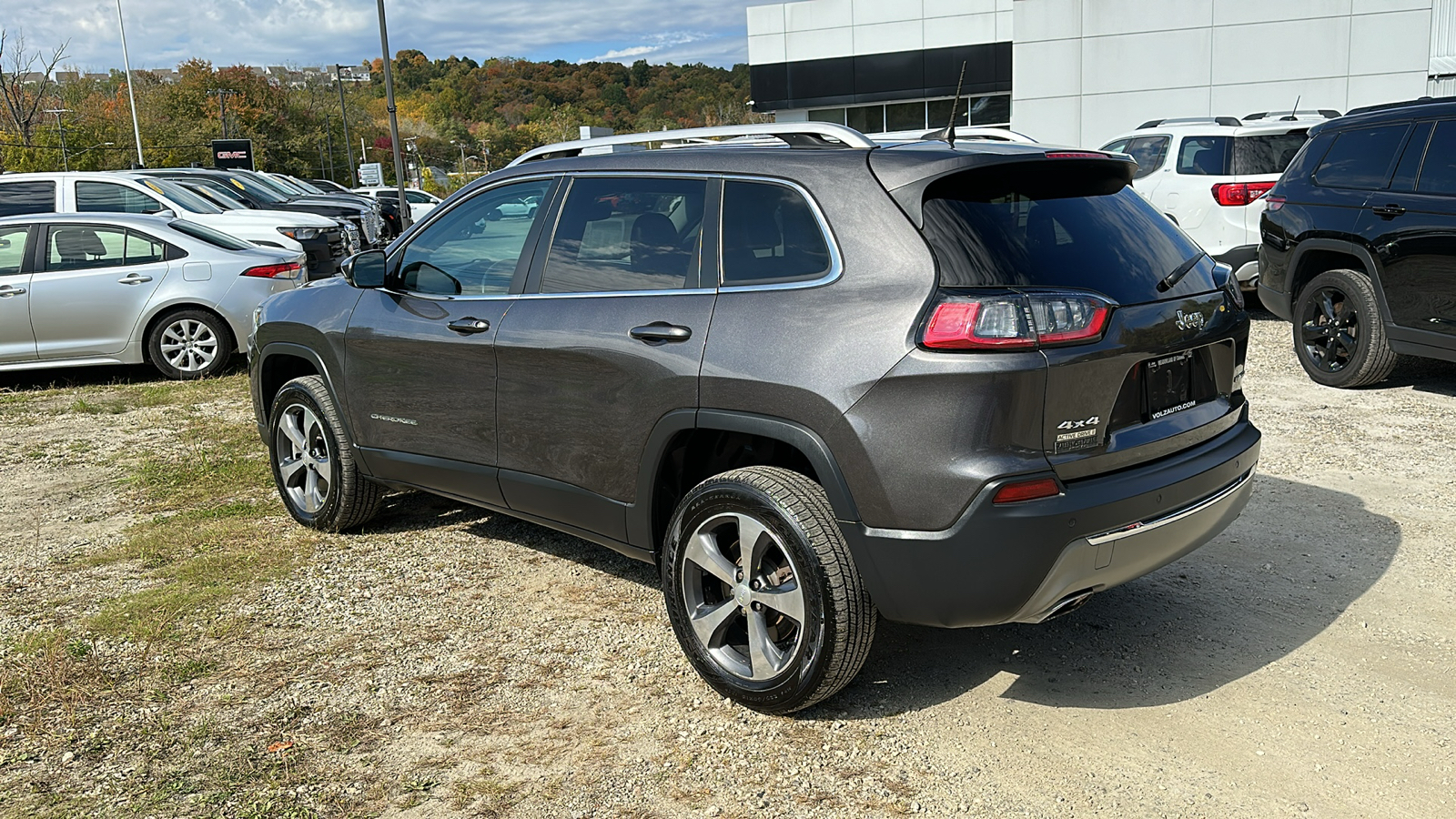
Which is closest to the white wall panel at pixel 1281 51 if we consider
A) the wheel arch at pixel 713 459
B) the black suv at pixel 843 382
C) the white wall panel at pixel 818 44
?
the white wall panel at pixel 818 44

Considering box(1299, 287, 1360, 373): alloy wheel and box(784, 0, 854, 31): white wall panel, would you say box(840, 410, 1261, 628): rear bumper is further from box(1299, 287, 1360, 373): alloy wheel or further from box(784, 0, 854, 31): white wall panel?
box(784, 0, 854, 31): white wall panel

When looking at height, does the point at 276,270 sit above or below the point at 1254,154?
below

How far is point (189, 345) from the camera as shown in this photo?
1037 centimetres

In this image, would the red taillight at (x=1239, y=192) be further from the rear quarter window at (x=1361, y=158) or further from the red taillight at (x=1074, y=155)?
the red taillight at (x=1074, y=155)

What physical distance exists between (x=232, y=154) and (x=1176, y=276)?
34.6 m

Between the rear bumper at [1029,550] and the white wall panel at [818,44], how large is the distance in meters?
34.7

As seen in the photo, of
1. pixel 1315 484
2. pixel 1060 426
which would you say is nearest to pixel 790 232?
pixel 1060 426

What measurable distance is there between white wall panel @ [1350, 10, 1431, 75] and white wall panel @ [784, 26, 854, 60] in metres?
16.1

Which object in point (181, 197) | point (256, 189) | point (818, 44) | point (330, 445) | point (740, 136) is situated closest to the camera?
point (740, 136)

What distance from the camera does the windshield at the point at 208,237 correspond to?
10.6 m

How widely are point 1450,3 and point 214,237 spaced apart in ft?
74.8

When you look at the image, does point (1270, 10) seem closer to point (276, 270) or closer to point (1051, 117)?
point (1051, 117)

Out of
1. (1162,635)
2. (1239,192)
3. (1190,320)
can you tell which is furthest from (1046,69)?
(1190,320)

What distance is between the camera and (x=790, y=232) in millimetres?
3566
